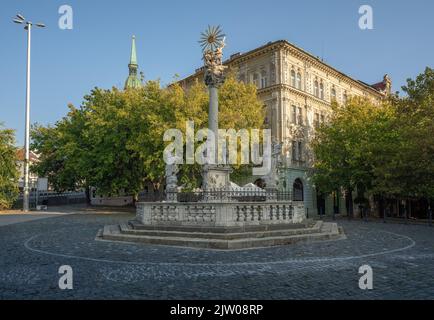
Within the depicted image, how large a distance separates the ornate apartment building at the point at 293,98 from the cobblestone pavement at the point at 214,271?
89.2 feet

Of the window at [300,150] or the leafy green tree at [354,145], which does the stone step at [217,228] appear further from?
the window at [300,150]

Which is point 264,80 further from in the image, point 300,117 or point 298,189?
point 298,189

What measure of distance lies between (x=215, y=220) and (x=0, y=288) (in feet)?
27.1

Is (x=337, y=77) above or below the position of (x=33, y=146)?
above

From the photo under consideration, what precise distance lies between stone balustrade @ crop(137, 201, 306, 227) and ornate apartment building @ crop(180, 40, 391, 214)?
73.0ft

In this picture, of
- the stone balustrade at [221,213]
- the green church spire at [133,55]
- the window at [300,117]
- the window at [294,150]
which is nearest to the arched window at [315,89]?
the window at [300,117]

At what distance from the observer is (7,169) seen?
39.6 metres

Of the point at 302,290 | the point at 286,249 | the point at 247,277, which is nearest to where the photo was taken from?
the point at 302,290

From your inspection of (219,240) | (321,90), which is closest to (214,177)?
(219,240)

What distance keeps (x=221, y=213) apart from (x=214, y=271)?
5452 mm

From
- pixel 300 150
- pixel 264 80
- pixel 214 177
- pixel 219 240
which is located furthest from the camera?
pixel 300 150
